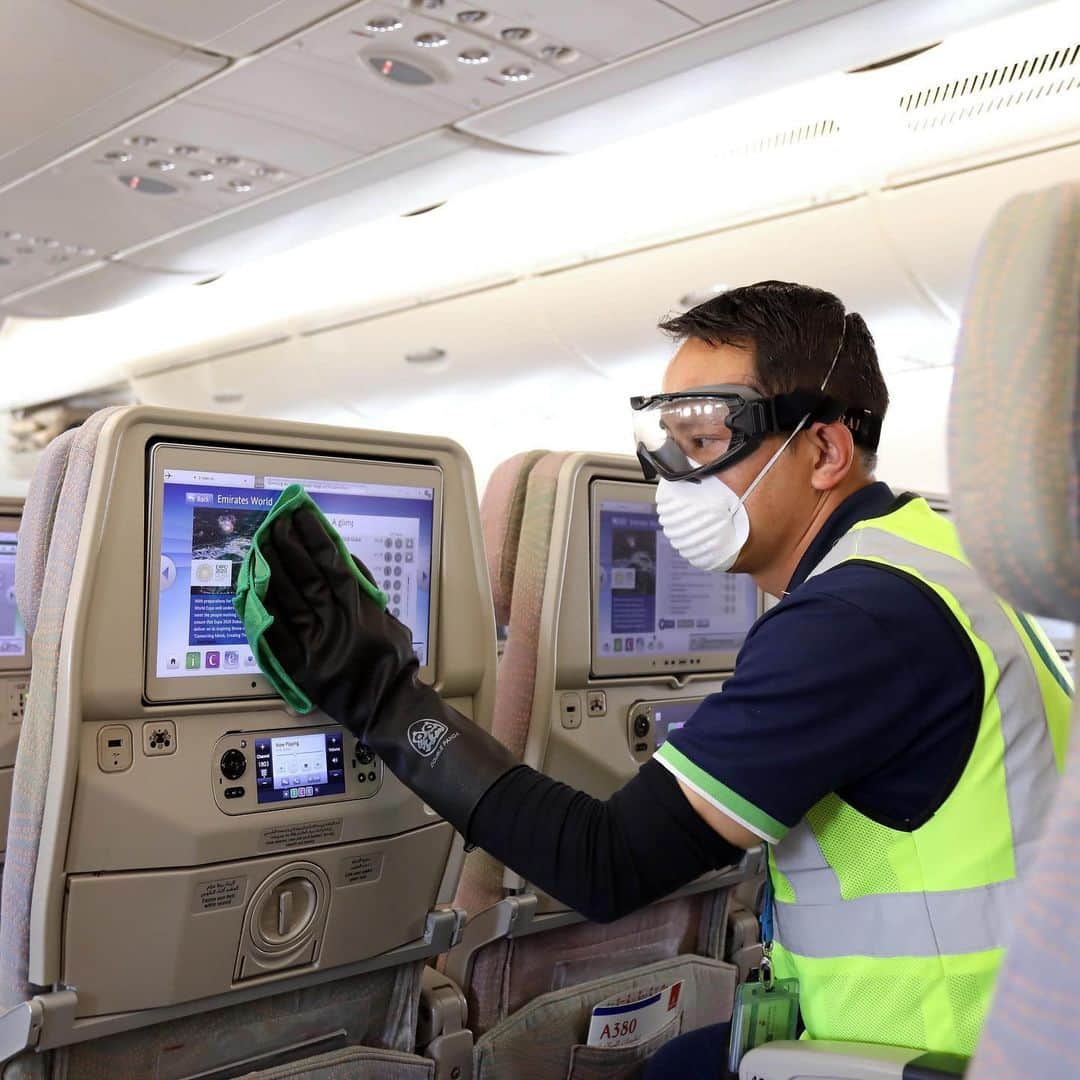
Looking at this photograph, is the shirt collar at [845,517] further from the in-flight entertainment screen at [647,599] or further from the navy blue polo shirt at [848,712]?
the in-flight entertainment screen at [647,599]

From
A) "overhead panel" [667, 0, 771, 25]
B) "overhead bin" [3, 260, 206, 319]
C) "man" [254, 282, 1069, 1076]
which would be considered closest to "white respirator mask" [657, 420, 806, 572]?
"man" [254, 282, 1069, 1076]

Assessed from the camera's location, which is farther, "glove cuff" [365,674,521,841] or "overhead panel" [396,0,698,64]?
"overhead panel" [396,0,698,64]

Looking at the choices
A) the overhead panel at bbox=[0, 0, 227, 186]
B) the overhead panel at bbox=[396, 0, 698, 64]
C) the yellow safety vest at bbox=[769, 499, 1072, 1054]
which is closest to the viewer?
the yellow safety vest at bbox=[769, 499, 1072, 1054]

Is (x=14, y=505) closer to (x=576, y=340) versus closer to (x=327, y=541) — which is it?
(x=327, y=541)

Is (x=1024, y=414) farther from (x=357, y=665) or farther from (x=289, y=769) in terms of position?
(x=289, y=769)

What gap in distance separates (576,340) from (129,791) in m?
5.86

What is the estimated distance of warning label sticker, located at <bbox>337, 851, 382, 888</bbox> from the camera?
2289 millimetres

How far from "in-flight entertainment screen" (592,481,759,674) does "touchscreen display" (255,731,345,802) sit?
759 mm

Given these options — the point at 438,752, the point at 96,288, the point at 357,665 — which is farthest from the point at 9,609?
the point at 96,288

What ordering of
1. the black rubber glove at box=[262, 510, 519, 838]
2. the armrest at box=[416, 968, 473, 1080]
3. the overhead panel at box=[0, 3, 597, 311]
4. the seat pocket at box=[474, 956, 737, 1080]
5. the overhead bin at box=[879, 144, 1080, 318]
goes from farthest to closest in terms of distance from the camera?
the overhead bin at box=[879, 144, 1080, 318]
the overhead panel at box=[0, 3, 597, 311]
the seat pocket at box=[474, 956, 737, 1080]
the armrest at box=[416, 968, 473, 1080]
the black rubber glove at box=[262, 510, 519, 838]

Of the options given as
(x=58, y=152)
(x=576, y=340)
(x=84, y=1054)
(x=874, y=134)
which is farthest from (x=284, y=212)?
(x=84, y=1054)

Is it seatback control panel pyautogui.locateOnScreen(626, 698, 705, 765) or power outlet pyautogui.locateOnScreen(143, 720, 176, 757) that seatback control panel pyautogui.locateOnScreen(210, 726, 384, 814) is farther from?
seatback control panel pyautogui.locateOnScreen(626, 698, 705, 765)

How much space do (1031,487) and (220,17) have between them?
13.0 ft

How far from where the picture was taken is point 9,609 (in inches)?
156
